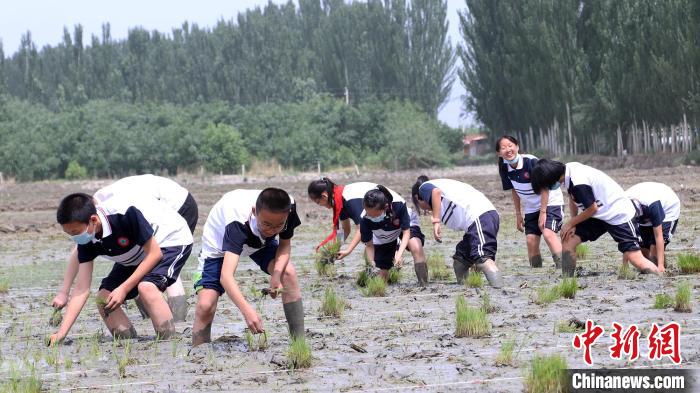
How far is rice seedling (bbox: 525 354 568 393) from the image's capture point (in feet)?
20.7

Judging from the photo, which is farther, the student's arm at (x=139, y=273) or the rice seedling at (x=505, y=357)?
the student's arm at (x=139, y=273)

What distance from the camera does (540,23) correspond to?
53.5 meters

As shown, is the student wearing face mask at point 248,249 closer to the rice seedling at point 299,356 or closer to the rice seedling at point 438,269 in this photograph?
the rice seedling at point 299,356

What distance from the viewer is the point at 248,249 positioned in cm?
870

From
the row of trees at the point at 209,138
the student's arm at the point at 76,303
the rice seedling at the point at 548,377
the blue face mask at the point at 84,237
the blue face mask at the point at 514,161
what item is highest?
the row of trees at the point at 209,138

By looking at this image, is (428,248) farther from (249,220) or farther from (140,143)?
(140,143)

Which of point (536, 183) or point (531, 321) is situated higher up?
point (536, 183)

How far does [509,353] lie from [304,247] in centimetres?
1278

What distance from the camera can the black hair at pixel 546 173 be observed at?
39.0 feet

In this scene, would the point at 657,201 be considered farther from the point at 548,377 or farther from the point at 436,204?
the point at 548,377

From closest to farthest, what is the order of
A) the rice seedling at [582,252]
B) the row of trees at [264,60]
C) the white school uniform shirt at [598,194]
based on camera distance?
the white school uniform shirt at [598,194] → the rice seedling at [582,252] → the row of trees at [264,60]

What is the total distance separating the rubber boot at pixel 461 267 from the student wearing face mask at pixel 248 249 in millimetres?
4147

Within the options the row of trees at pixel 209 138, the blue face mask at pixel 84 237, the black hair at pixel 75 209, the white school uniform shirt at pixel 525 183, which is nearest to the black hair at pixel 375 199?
the white school uniform shirt at pixel 525 183

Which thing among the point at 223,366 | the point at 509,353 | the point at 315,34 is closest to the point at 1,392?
the point at 223,366
